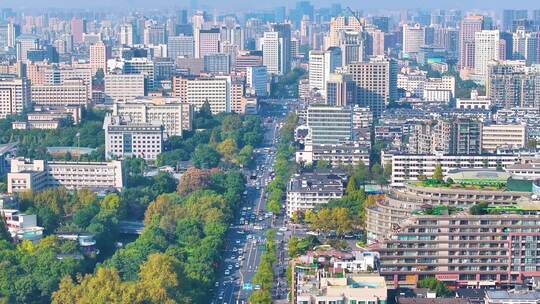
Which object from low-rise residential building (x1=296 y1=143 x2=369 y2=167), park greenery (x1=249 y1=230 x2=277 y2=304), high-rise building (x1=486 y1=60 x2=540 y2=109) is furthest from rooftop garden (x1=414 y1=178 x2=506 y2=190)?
high-rise building (x1=486 y1=60 x2=540 y2=109)

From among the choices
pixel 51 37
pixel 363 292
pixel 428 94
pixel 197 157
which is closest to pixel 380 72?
pixel 428 94

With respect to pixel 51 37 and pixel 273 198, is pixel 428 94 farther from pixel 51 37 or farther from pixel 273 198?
pixel 51 37

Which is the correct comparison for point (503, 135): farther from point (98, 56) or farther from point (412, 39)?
point (412, 39)

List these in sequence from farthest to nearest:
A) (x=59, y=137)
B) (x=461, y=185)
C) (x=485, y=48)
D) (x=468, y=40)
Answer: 1. (x=468, y=40)
2. (x=485, y=48)
3. (x=59, y=137)
4. (x=461, y=185)

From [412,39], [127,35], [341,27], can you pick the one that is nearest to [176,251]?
[341,27]

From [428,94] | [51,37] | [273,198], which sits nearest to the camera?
[273,198]

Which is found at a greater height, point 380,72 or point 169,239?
point 380,72

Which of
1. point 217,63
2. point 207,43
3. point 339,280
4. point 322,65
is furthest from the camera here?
point 207,43

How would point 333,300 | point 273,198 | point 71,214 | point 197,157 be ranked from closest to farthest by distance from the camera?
point 333,300 < point 71,214 < point 273,198 < point 197,157
